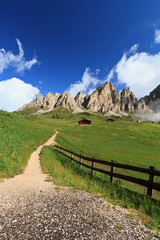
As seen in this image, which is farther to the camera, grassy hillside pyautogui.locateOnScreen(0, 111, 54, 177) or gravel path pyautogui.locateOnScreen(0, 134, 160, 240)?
grassy hillside pyautogui.locateOnScreen(0, 111, 54, 177)

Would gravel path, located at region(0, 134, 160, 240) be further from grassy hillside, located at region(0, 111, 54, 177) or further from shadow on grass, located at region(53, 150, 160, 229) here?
grassy hillside, located at region(0, 111, 54, 177)

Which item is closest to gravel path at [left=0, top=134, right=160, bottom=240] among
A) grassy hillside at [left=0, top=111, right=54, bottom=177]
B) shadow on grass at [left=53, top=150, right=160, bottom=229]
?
shadow on grass at [left=53, top=150, right=160, bottom=229]


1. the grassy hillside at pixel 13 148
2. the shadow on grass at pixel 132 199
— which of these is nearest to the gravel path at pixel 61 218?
the shadow on grass at pixel 132 199

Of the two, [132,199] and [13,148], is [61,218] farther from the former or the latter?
[13,148]

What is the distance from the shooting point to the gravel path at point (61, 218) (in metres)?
4.43

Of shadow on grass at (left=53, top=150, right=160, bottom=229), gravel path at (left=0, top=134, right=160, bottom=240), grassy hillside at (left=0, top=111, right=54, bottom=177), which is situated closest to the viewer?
gravel path at (left=0, top=134, right=160, bottom=240)

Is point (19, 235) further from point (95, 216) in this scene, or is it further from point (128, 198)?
point (128, 198)

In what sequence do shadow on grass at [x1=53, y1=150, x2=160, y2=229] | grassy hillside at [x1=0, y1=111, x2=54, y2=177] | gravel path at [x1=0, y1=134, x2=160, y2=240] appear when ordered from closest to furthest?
gravel path at [x1=0, y1=134, x2=160, y2=240], shadow on grass at [x1=53, y1=150, x2=160, y2=229], grassy hillside at [x1=0, y1=111, x2=54, y2=177]

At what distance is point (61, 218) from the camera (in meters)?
5.37

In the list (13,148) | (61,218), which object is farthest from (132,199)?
Answer: (13,148)

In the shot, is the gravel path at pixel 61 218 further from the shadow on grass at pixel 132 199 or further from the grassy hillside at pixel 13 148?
the grassy hillside at pixel 13 148

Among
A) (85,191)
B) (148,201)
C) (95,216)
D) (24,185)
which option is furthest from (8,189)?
(148,201)

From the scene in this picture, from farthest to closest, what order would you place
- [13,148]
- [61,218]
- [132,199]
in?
1. [13,148]
2. [132,199]
3. [61,218]

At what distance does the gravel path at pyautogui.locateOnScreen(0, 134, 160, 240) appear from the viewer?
14.5 feet
